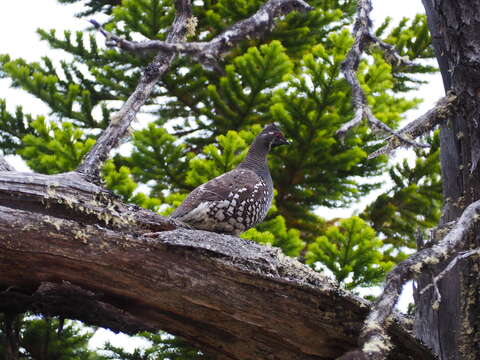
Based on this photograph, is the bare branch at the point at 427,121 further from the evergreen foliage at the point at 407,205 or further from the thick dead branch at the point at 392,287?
the evergreen foliage at the point at 407,205

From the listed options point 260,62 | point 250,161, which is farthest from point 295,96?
point 250,161

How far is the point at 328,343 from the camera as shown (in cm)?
348

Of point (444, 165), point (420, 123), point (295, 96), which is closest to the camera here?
point (420, 123)

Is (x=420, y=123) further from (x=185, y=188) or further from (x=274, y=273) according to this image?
(x=185, y=188)

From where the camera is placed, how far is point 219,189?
16.8ft

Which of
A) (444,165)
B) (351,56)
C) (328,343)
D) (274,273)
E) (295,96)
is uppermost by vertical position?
(295,96)

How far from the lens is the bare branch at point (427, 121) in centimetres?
384

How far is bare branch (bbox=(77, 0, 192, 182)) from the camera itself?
152 inches

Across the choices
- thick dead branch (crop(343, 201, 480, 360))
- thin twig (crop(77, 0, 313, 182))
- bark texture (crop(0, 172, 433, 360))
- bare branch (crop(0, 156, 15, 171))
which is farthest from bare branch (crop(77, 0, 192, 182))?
thick dead branch (crop(343, 201, 480, 360))

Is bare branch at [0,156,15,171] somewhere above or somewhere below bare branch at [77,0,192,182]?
below

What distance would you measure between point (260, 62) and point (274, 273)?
4260 millimetres

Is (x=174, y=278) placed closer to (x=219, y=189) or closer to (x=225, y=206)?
(x=225, y=206)

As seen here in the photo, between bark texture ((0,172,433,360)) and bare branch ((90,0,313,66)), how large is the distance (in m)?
0.94

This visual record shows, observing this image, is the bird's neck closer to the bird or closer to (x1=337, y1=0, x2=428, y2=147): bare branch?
the bird
